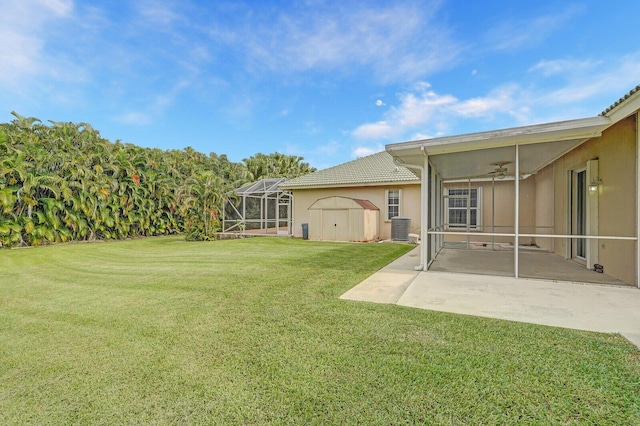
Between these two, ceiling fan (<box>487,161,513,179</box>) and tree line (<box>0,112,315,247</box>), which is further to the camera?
tree line (<box>0,112,315,247</box>)

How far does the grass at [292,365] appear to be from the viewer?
2105 mm

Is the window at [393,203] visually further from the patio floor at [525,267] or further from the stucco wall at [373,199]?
the patio floor at [525,267]

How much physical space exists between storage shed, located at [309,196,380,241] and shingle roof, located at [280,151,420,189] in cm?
133

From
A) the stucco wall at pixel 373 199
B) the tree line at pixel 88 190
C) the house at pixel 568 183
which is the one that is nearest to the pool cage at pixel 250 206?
the stucco wall at pixel 373 199

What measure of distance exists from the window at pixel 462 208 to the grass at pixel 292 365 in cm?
974

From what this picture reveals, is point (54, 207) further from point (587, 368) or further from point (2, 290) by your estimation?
point (587, 368)

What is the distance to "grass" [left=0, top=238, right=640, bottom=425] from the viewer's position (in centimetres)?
211

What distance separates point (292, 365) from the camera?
269 centimetres

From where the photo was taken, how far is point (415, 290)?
5.04 meters

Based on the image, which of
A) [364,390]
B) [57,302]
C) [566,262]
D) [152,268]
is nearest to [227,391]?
[364,390]

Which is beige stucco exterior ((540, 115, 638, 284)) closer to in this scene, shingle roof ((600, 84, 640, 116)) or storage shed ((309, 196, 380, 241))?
shingle roof ((600, 84, 640, 116))

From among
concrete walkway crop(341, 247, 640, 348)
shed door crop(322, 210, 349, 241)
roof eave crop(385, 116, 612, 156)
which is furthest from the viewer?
shed door crop(322, 210, 349, 241)

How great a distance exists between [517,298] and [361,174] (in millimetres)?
10922

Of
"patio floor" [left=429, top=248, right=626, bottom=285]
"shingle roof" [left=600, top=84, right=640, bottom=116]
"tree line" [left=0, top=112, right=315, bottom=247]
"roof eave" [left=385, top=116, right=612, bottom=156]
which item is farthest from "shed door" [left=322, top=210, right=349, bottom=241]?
"shingle roof" [left=600, top=84, right=640, bottom=116]
